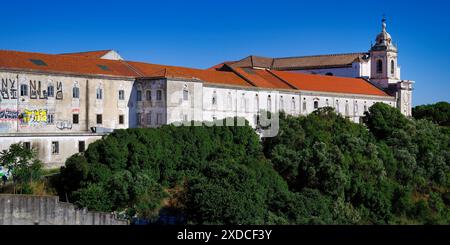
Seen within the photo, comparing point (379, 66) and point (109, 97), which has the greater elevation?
point (379, 66)

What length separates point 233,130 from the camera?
46594 millimetres

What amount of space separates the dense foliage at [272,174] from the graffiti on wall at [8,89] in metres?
6.97

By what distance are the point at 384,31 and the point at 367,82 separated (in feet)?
25.4

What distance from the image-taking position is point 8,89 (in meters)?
40.9

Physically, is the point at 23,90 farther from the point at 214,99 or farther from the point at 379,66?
the point at 379,66

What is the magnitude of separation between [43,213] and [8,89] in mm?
12975

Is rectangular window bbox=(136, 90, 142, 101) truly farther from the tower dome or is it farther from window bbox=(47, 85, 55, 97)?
the tower dome

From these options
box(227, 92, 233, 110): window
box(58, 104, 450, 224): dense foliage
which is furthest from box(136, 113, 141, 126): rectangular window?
box(227, 92, 233, 110): window

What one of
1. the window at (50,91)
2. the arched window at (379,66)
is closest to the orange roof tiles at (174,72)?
the window at (50,91)

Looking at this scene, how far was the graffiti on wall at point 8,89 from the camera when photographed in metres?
40.7

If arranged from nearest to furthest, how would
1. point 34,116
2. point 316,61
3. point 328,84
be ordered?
1. point 34,116
2. point 328,84
3. point 316,61

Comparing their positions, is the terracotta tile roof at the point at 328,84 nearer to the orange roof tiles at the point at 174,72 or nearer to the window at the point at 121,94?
the orange roof tiles at the point at 174,72

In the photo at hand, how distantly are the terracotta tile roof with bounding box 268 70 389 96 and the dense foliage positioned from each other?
335 inches

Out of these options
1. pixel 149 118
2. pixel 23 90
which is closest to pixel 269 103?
pixel 149 118
